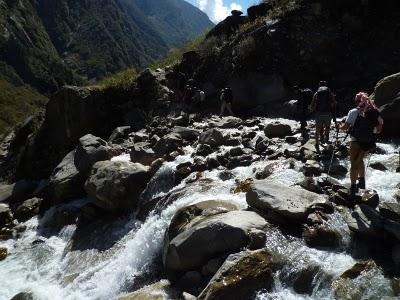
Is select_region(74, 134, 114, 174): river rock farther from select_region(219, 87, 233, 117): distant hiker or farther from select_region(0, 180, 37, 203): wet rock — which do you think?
select_region(219, 87, 233, 117): distant hiker

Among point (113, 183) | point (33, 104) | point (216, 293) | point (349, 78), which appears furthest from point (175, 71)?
point (33, 104)

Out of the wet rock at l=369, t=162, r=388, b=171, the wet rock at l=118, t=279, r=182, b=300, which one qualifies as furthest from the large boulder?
the wet rock at l=118, t=279, r=182, b=300

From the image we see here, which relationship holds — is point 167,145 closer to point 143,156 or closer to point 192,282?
point 143,156

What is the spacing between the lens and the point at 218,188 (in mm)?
15125

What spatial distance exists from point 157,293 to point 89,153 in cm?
1149

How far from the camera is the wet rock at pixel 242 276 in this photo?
30.8 feet

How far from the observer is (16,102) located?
14688 cm

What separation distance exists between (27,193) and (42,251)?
7.54m

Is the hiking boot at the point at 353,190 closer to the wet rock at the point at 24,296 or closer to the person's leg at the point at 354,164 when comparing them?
the person's leg at the point at 354,164

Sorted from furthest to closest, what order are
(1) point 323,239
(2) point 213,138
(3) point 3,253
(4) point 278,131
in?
(2) point 213,138 < (4) point 278,131 < (3) point 3,253 < (1) point 323,239

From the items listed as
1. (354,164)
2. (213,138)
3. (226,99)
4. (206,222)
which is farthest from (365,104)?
(226,99)

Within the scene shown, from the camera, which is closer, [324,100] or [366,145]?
[366,145]

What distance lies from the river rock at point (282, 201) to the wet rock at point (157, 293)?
2.99 m

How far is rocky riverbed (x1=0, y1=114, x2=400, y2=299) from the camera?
9844 mm
